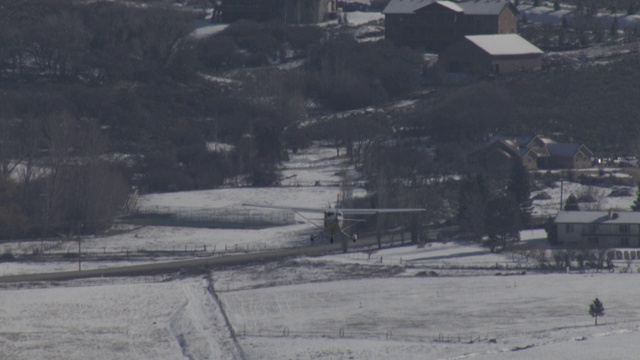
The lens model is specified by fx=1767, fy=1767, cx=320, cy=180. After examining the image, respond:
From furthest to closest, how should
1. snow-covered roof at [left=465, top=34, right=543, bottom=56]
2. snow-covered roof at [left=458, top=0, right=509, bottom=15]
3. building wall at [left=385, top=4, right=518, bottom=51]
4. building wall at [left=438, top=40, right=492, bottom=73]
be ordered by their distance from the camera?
1. snow-covered roof at [left=458, top=0, right=509, bottom=15]
2. building wall at [left=385, top=4, right=518, bottom=51]
3. snow-covered roof at [left=465, top=34, right=543, bottom=56]
4. building wall at [left=438, top=40, right=492, bottom=73]

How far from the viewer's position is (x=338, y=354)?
5391 centimetres

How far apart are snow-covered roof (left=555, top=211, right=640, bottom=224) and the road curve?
7895mm

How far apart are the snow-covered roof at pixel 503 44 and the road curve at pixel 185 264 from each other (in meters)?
32.0

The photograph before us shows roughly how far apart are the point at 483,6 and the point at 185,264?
146 feet

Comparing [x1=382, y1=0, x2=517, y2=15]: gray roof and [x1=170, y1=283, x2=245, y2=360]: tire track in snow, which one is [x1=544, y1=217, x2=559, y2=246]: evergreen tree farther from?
[x1=382, y1=0, x2=517, y2=15]: gray roof

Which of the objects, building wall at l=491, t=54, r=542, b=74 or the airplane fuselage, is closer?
the airplane fuselage

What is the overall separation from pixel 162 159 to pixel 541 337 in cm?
3516

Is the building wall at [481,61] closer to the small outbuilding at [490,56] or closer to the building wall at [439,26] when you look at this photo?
the small outbuilding at [490,56]

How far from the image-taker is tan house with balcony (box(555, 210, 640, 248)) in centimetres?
7069

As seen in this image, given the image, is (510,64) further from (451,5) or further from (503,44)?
(451,5)

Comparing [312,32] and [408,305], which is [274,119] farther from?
[408,305]

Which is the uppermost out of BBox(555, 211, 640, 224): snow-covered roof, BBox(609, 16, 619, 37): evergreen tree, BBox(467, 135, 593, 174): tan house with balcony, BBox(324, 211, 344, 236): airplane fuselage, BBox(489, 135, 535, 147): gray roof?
BBox(609, 16, 619, 37): evergreen tree

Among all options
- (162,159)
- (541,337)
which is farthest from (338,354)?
(162,159)

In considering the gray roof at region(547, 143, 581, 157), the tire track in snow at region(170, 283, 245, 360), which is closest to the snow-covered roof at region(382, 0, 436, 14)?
the gray roof at region(547, 143, 581, 157)
